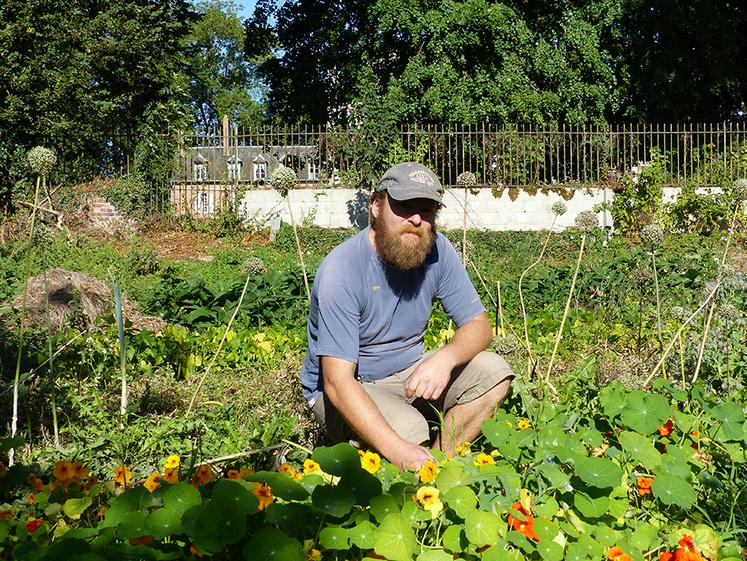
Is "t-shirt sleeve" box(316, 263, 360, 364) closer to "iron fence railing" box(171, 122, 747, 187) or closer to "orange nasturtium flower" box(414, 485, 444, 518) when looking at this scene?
"orange nasturtium flower" box(414, 485, 444, 518)

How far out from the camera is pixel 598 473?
1.86m

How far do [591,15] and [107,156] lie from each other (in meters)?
13.9

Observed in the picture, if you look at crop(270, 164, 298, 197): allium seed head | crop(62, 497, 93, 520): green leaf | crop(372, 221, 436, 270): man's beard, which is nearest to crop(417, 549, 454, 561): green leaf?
crop(62, 497, 93, 520): green leaf

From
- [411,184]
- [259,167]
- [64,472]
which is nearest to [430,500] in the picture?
[64,472]

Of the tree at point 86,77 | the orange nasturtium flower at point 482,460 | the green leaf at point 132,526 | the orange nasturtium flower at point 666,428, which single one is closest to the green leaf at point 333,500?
the green leaf at point 132,526

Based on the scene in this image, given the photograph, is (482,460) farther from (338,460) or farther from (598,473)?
(338,460)

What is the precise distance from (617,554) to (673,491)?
358 millimetres

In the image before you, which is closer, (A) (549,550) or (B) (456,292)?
(A) (549,550)

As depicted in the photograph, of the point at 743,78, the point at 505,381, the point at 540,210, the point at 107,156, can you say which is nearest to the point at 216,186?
the point at 107,156

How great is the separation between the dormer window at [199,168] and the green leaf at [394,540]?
13629mm

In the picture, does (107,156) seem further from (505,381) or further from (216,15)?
(216,15)

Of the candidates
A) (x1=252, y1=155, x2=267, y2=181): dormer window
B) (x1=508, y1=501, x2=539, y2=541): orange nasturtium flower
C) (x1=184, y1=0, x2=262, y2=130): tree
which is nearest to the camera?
(x1=508, y1=501, x2=539, y2=541): orange nasturtium flower

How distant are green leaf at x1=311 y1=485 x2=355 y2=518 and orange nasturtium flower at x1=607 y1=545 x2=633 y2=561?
0.61 metres

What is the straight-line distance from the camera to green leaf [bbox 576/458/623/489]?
1.83 meters
